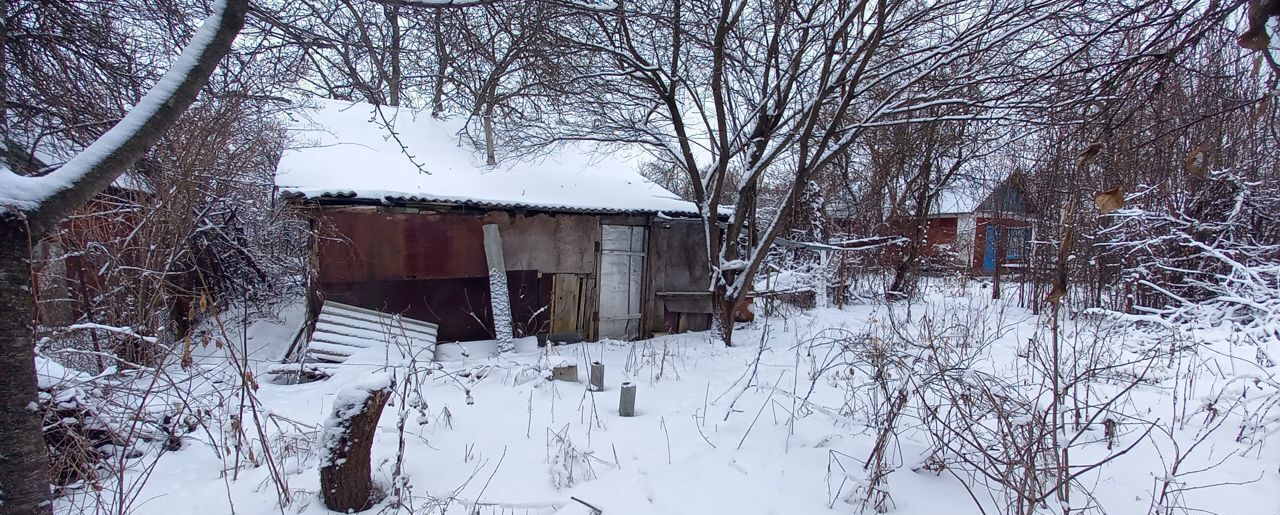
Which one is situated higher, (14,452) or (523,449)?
(14,452)

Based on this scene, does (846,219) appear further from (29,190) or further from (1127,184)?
(29,190)

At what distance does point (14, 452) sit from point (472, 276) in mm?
5520

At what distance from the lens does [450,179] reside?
728cm

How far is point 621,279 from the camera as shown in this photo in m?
8.19

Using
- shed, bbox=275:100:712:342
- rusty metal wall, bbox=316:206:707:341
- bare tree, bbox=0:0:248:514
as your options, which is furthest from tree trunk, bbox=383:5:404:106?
rusty metal wall, bbox=316:206:707:341

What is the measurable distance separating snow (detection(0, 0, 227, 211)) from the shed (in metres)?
3.86

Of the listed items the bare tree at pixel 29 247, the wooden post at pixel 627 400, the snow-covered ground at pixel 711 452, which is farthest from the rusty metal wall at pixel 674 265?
the bare tree at pixel 29 247

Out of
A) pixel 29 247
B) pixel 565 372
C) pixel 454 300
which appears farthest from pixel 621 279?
pixel 29 247

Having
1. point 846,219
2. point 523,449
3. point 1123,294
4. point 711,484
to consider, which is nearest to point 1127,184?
point 1123,294

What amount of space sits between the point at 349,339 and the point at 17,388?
15.1 ft

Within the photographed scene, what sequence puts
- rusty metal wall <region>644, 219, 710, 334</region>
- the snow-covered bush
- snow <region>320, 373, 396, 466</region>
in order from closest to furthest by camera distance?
1. snow <region>320, 373, 396, 466</region>
2. the snow-covered bush
3. rusty metal wall <region>644, 219, 710, 334</region>

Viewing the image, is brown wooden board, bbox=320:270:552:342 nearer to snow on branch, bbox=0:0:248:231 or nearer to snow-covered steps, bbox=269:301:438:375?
snow-covered steps, bbox=269:301:438:375

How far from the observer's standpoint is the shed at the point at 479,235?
20.4 feet

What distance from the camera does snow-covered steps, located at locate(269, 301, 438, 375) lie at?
5.39 meters
